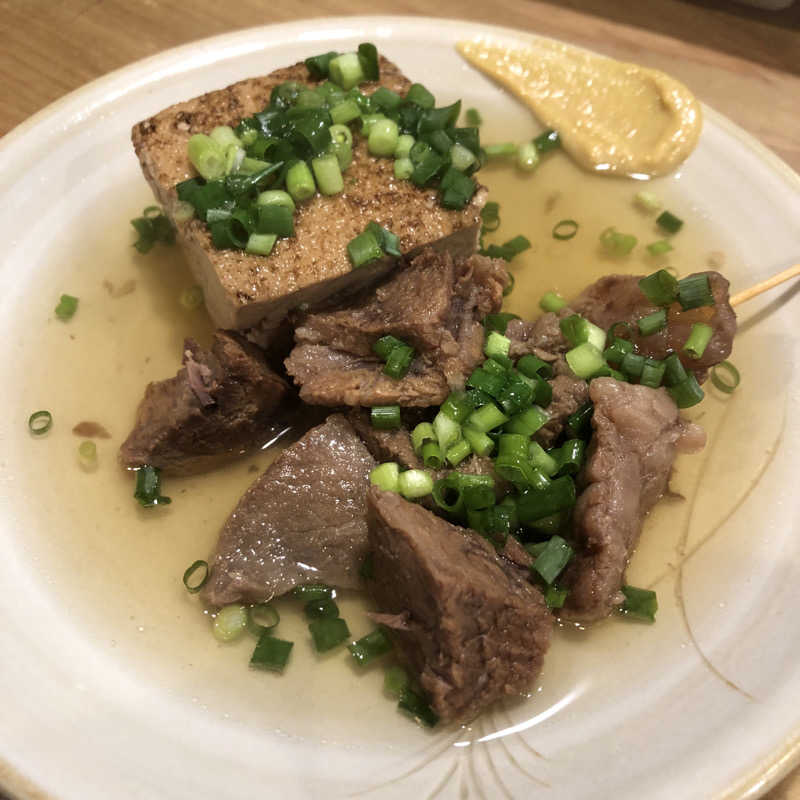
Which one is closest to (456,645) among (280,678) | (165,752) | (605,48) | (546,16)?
(280,678)

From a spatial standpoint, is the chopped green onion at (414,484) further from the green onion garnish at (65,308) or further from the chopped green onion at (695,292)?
the green onion garnish at (65,308)

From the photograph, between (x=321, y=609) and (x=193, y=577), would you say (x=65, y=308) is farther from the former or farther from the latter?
(x=321, y=609)

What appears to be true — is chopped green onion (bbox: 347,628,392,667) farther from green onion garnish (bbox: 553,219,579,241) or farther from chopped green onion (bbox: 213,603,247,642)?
green onion garnish (bbox: 553,219,579,241)

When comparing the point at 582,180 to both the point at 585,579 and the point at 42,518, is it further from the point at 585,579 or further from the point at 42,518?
the point at 42,518

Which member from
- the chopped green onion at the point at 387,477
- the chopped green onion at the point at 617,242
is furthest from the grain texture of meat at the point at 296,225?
the chopped green onion at the point at 617,242

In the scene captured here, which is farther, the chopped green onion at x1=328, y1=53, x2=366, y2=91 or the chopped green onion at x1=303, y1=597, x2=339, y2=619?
the chopped green onion at x1=328, y1=53, x2=366, y2=91

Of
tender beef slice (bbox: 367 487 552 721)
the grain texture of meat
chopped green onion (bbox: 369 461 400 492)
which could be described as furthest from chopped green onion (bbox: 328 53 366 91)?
tender beef slice (bbox: 367 487 552 721)
